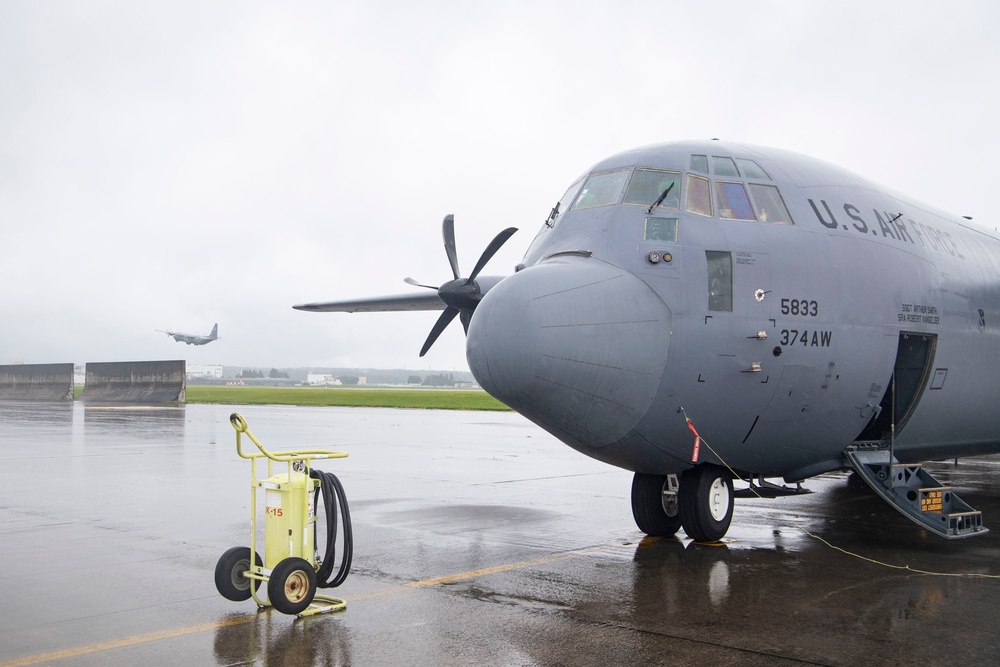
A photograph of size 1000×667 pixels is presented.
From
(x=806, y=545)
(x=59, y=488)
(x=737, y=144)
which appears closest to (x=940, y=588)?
(x=806, y=545)

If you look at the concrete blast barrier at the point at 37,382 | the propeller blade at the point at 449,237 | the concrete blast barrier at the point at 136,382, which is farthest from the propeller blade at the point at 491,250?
the concrete blast barrier at the point at 37,382

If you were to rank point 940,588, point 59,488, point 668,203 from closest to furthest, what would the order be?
point 940,588 → point 668,203 → point 59,488

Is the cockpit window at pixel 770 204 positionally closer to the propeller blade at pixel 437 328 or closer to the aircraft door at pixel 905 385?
the aircraft door at pixel 905 385

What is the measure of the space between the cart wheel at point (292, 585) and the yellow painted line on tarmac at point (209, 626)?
299 mm

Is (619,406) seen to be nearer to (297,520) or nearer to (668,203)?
(668,203)

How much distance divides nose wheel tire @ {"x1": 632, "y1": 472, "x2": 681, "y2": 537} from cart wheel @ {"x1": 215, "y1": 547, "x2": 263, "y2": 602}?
5052 mm

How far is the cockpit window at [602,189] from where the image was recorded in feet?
32.8

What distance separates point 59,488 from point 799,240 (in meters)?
12.2

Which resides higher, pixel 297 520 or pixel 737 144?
pixel 737 144

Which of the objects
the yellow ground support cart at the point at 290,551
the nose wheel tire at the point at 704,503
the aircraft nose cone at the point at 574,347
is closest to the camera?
the yellow ground support cart at the point at 290,551

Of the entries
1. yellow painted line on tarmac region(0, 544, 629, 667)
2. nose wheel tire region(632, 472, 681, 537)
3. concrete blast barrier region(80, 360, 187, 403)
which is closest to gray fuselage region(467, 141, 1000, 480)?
nose wheel tire region(632, 472, 681, 537)

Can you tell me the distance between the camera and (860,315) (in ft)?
33.1

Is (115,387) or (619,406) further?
(115,387)

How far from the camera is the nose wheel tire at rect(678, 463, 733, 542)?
9.86 m
